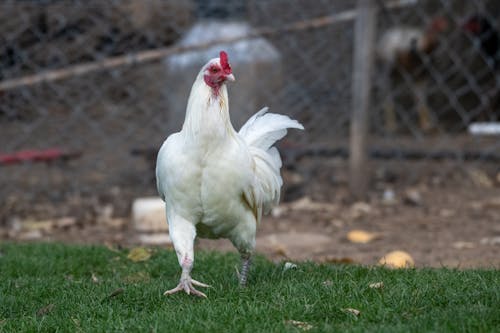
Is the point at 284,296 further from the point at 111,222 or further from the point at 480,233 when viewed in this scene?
the point at 111,222

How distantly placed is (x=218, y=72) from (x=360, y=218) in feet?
12.6

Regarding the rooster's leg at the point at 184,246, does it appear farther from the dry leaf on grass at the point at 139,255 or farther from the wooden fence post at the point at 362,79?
the wooden fence post at the point at 362,79

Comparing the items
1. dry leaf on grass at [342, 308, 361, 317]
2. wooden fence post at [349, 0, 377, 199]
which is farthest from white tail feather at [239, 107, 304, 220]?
wooden fence post at [349, 0, 377, 199]

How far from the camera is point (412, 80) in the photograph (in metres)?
11.3

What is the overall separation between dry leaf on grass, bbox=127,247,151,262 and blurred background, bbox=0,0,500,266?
1.65 metres

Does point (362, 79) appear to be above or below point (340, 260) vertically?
above

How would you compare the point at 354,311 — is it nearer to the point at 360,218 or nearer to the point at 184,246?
the point at 184,246

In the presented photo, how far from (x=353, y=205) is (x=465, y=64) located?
358 cm

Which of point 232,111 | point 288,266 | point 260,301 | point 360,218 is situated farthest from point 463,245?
point 232,111

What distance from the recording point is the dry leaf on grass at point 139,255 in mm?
5544

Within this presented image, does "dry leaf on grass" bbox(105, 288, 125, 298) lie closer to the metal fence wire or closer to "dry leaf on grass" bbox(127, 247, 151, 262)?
"dry leaf on grass" bbox(127, 247, 151, 262)

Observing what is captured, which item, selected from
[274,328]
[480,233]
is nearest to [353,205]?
[480,233]

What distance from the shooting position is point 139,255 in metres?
5.58

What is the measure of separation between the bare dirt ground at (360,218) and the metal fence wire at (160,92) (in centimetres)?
7
